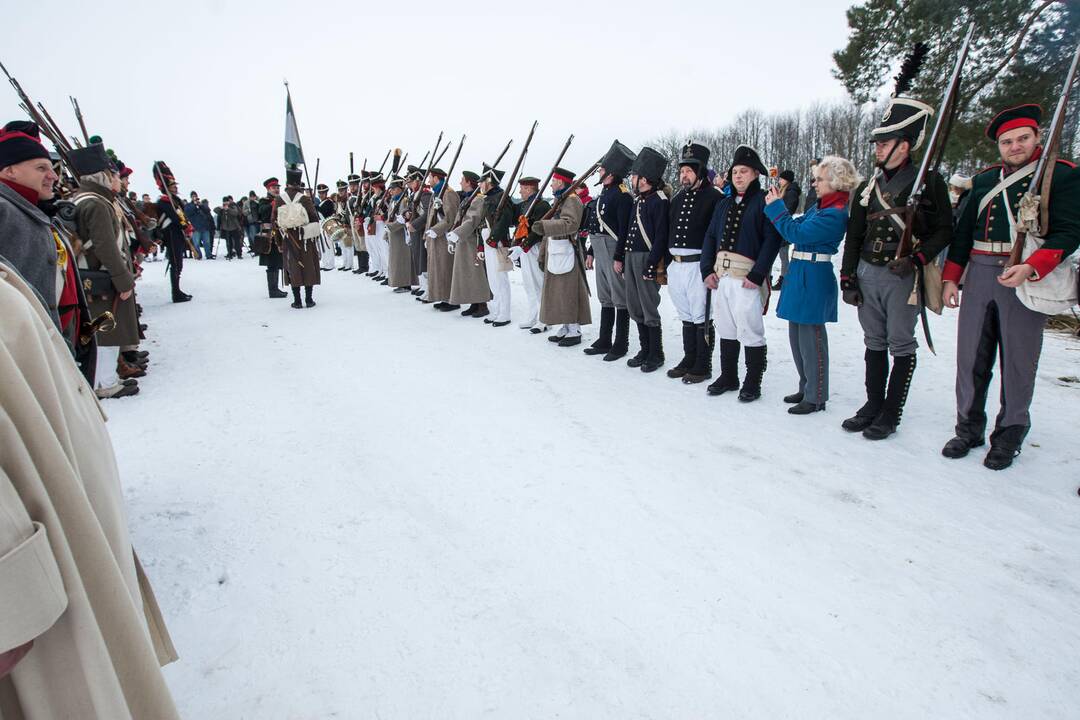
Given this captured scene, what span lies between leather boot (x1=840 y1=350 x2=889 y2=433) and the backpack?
774 cm

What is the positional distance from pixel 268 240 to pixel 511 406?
271 inches

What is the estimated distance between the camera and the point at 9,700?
1125 millimetres

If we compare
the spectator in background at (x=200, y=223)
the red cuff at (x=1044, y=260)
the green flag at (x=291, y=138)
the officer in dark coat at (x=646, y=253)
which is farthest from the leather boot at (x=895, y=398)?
the spectator in background at (x=200, y=223)

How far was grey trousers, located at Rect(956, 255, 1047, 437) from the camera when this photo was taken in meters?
3.38

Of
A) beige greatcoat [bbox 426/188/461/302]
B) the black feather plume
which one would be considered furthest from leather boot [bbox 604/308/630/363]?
beige greatcoat [bbox 426/188/461/302]

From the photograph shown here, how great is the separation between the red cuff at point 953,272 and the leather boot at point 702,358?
1.83 metres

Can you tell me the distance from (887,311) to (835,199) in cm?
83

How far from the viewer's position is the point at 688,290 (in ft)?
17.3

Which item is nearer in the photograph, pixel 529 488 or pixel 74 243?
pixel 529 488

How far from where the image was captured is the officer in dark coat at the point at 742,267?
4621 millimetres

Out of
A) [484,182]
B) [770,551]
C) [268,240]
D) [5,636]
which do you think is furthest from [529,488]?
[268,240]

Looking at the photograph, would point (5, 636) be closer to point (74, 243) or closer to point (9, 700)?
point (9, 700)

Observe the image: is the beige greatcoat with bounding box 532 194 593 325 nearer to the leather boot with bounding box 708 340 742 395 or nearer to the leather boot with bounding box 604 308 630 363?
the leather boot with bounding box 604 308 630 363

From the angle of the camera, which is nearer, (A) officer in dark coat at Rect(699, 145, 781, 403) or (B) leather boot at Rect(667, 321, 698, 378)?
(A) officer in dark coat at Rect(699, 145, 781, 403)
